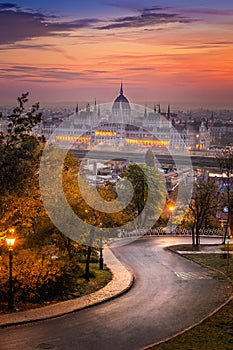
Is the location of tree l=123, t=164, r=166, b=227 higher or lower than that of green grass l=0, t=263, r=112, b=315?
higher

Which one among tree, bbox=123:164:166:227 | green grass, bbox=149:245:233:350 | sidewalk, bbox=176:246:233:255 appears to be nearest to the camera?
green grass, bbox=149:245:233:350

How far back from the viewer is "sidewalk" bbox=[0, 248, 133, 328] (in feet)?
48.5

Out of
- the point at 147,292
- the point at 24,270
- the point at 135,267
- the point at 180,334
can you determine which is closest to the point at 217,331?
the point at 180,334

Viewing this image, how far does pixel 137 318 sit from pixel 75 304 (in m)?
2.19

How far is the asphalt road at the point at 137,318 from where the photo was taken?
1311 centimetres

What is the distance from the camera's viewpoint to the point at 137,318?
15.2 metres

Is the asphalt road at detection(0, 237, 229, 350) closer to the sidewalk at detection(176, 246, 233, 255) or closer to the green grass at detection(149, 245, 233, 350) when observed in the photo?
the green grass at detection(149, 245, 233, 350)

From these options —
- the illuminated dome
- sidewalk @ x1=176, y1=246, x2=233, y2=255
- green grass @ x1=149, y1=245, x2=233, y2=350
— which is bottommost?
green grass @ x1=149, y1=245, x2=233, y2=350

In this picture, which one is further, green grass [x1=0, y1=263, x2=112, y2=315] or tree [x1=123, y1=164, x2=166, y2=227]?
tree [x1=123, y1=164, x2=166, y2=227]

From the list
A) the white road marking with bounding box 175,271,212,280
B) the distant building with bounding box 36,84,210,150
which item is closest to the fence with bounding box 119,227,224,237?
the white road marking with bounding box 175,271,212,280

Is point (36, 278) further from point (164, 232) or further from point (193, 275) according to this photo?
point (164, 232)

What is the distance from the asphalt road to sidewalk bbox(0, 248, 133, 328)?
9.9 inches

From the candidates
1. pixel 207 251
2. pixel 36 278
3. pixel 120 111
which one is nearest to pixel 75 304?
pixel 36 278

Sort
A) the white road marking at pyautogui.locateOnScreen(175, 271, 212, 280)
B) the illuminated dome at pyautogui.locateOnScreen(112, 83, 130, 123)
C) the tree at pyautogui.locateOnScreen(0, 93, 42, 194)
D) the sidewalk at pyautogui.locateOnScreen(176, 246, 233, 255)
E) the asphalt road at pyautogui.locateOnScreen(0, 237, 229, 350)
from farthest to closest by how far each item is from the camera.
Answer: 1. the illuminated dome at pyautogui.locateOnScreen(112, 83, 130, 123)
2. the sidewalk at pyautogui.locateOnScreen(176, 246, 233, 255)
3. the white road marking at pyautogui.locateOnScreen(175, 271, 212, 280)
4. the tree at pyautogui.locateOnScreen(0, 93, 42, 194)
5. the asphalt road at pyautogui.locateOnScreen(0, 237, 229, 350)
